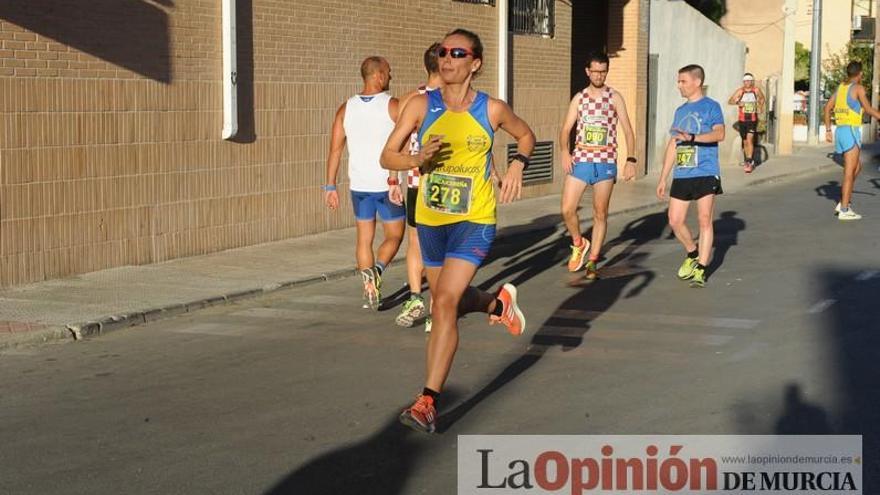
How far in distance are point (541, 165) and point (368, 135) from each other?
12158 mm

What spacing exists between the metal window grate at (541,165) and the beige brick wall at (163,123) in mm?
4390

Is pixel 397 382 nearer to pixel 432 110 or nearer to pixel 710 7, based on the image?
pixel 432 110

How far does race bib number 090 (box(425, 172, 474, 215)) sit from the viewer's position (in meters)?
7.24

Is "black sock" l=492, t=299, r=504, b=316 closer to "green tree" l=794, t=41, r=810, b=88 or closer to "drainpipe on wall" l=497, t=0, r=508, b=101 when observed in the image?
"drainpipe on wall" l=497, t=0, r=508, b=101

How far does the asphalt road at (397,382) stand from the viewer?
643cm

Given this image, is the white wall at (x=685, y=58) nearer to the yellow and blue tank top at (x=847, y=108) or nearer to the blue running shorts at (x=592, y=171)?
the yellow and blue tank top at (x=847, y=108)

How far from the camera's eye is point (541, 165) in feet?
73.7

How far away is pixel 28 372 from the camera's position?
867cm

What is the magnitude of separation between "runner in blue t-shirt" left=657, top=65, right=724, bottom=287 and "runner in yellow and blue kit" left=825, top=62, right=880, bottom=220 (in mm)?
5772

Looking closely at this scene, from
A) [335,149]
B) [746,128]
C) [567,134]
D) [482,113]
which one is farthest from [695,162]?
[746,128]

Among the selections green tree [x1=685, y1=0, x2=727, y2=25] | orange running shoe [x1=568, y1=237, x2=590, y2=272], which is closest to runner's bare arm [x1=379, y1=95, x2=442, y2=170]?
orange running shoe [x1=568, y1=237, x2=590, y2=272]

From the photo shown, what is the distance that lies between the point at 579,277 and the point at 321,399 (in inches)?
215

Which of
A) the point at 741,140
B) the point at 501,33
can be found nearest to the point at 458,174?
the point at 501,33

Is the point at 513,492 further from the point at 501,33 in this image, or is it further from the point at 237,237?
the point at 501,33
